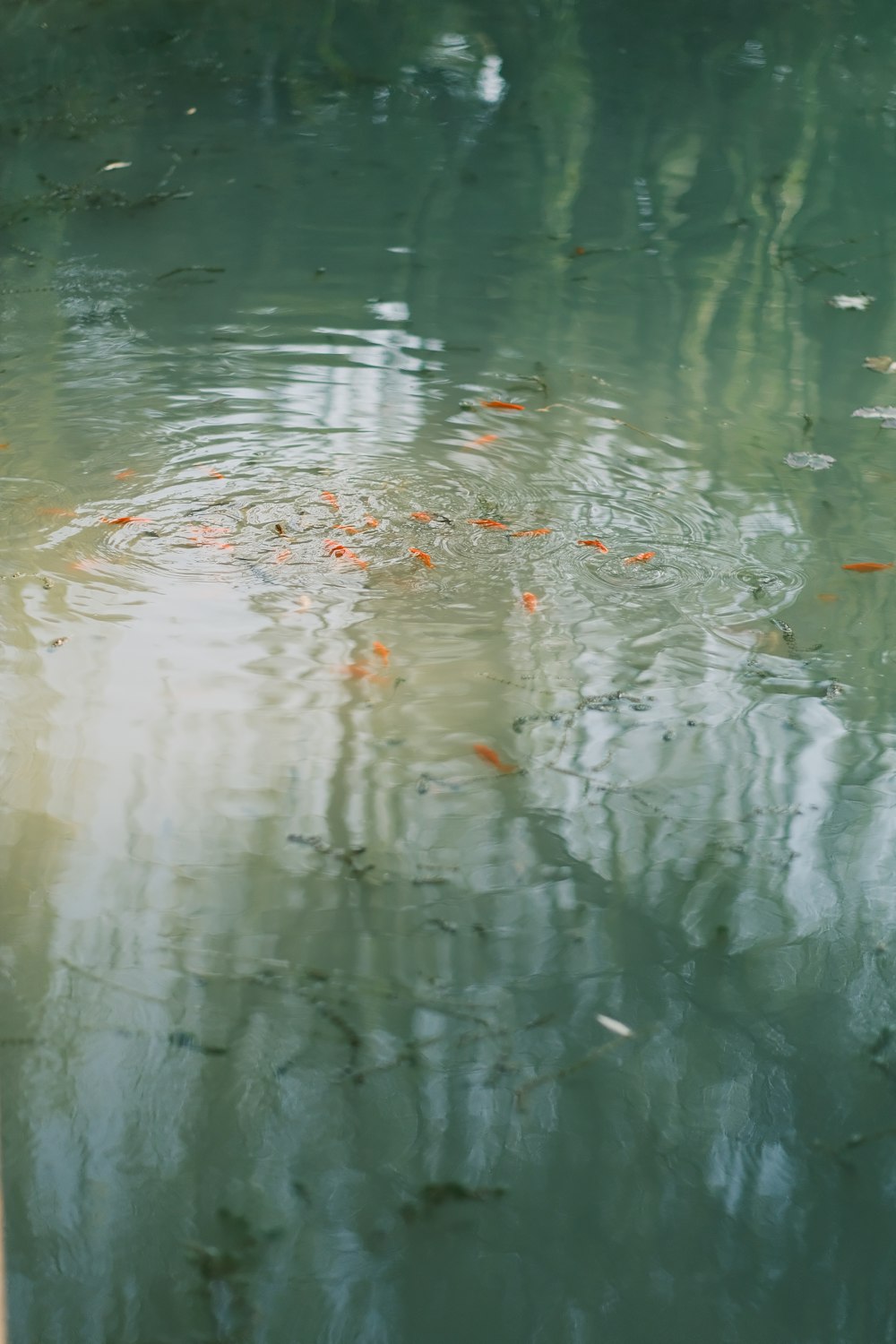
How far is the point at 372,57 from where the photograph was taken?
5.61m

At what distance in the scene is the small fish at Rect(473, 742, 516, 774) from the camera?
1.80 metres

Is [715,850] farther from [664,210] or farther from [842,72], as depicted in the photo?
[842,72]

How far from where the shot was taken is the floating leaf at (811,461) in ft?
9.64

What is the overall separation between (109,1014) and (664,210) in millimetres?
4305

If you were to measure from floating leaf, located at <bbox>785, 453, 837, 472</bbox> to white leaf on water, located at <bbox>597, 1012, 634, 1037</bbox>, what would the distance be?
6.24ft

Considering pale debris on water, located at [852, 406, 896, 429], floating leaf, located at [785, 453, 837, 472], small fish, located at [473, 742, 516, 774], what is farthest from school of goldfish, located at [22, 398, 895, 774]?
pale debris on water, located at [852, 406, 896, 429]

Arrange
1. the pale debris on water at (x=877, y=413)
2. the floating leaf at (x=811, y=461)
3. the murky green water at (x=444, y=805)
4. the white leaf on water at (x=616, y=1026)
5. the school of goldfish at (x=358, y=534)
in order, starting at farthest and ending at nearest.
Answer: the pale debris on water at (x=877, y=413)
the floating leaf at (x=811, y=461)
the school of goldfish at (x=358, y=534)
the white leaf on water at (x=616, y=1026)
the murky green water at (x=444, y=805)

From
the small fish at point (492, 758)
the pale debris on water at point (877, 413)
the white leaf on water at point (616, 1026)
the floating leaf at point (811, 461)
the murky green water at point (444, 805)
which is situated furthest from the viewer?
the pale debris on water at point (877, 413)

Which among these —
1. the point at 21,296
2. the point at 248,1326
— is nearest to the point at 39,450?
the point at 21,296

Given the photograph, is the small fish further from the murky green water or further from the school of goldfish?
the school of goldfish

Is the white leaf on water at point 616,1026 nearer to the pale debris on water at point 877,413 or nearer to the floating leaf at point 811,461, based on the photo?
the floating leaf at point 811,461

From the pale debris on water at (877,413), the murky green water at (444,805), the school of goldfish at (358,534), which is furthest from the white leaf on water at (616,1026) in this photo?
the pale debris on water at (877,413)

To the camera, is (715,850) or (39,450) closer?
(715,850)

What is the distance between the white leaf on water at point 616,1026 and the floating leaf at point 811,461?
1901mm
